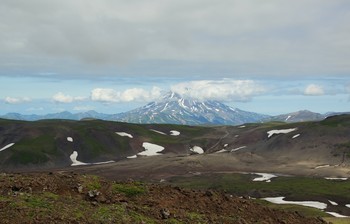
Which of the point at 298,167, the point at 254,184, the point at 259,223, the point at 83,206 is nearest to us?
the point at 83,206

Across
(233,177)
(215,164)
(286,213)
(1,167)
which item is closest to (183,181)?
(233,177)

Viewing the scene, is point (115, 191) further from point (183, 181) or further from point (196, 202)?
point (183, 181)

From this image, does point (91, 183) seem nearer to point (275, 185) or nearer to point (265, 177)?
point (275, 185)

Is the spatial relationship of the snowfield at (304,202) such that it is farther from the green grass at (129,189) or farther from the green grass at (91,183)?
the green grass at (91,183)

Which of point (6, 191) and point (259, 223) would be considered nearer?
point (6, 191)

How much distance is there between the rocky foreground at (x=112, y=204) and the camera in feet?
75.9

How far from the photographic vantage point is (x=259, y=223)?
92.6 ft

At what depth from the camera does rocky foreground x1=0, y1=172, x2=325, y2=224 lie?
911 inches

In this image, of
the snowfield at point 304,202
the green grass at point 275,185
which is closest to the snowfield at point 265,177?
the green grass at point 275,185

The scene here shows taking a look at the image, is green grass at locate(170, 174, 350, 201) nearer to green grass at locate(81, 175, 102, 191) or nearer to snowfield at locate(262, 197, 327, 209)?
A: snowfield at locate(262, 197, 327, 209)

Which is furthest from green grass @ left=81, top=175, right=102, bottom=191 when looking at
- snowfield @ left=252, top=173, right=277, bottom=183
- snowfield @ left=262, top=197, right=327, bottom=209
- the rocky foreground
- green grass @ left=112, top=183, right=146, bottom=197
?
snowfield @ left=252, top=173, right=277, bottom=183

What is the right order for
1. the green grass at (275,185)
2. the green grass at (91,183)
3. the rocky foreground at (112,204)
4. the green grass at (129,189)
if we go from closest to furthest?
1. the rocky foreground at (112,204)
2. the green grass at (91,183)
3. the green grass at (129,189)
4. the green grass at (275,185)

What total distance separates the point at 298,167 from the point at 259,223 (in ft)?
547

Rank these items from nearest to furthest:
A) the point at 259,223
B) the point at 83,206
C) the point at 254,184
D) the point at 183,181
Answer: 1. the point at 83,206
2. the point at 259,223
3. the point at 254,184
4. the point at 183,181
